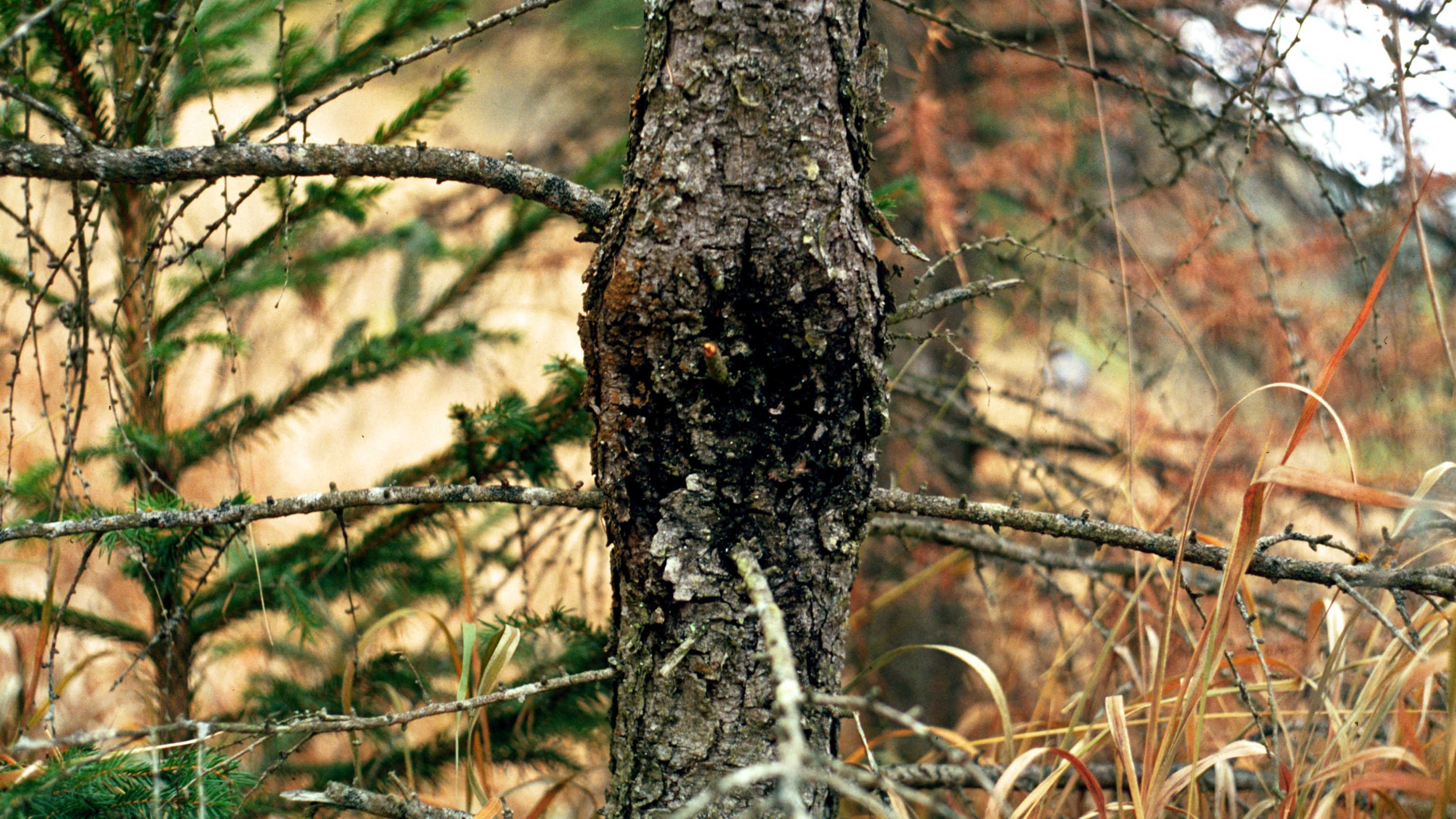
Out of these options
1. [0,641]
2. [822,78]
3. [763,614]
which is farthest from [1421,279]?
[0,641]

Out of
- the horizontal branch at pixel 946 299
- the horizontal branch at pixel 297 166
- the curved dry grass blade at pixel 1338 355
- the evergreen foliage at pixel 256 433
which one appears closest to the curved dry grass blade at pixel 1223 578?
the curved dry grass blade at pixel 1338 355

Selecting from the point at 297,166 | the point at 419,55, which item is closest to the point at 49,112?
the point at 297,166

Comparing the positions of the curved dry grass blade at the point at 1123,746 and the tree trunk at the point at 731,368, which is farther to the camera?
the curved dry grass blade at the point at 1123,746

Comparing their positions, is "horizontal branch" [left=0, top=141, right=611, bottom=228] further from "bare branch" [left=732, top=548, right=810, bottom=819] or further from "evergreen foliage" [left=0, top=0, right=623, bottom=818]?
"bare branch" [left=732, top=548, right=810, bottom=819]

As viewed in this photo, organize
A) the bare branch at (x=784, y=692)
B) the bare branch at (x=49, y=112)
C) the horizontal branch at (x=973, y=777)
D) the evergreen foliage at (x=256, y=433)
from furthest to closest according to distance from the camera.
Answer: the horizontal branch at (x=973, y=777) → the evergreen foliage at (x=256, y=433) → the bare branch at (x=49, y=112) → the bare branch at (x=784, y=692)

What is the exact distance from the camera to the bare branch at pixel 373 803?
0.91 m

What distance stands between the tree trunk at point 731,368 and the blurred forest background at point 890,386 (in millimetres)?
216

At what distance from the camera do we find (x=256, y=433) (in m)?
1.89

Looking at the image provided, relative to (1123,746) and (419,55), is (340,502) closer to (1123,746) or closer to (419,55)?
(419,55)

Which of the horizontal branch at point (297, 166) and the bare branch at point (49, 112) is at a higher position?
the bare branch at point (49, 112)

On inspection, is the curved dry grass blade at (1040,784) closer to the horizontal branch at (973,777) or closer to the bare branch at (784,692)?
the horizontal branch at (973,777)

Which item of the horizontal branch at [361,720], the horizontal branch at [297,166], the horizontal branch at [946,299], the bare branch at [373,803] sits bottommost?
the bare branch at [373,803]

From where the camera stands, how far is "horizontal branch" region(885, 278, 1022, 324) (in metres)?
1.05

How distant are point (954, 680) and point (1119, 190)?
1971 millimetres
